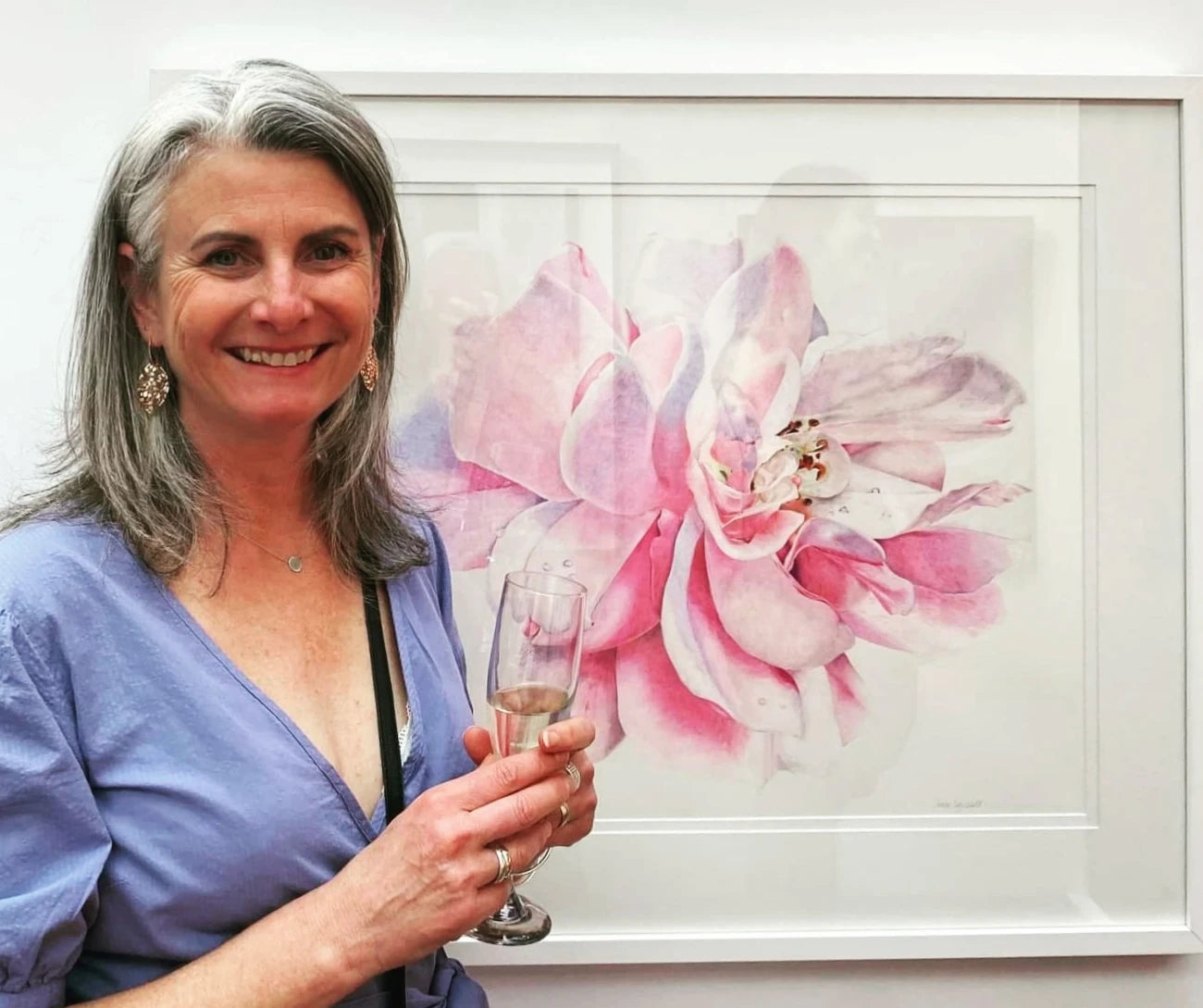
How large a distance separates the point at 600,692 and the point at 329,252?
0.56 m

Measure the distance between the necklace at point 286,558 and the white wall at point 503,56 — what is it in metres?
0.39

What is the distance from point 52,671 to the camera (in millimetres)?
727

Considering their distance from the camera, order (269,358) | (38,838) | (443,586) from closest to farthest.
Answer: (38,838) → (269,358) → (443,586)

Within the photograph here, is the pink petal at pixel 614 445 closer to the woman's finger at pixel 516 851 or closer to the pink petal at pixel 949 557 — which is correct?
the pink petal at pixel 949 557

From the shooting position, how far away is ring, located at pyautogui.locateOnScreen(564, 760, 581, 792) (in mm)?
855

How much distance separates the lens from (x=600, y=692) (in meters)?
1.09

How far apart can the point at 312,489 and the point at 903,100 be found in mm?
788

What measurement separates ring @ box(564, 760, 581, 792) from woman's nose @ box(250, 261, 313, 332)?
0.45 meters

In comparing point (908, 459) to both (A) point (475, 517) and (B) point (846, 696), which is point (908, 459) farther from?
(A) point (475, 517)

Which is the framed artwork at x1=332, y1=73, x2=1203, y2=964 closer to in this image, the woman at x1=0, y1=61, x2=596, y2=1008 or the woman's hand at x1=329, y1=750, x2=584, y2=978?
the woman at x1=0, y1=61, x2=596, y2=1008

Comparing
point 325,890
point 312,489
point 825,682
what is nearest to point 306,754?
point 325,890

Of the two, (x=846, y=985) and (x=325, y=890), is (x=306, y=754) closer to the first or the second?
(x=325, y=890)

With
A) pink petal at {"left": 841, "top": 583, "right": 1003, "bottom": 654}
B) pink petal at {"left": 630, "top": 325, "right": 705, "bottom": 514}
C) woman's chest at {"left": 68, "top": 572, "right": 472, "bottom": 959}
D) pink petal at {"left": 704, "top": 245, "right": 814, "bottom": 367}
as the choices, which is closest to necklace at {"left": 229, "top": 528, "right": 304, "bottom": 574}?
woman's chest at {"left": 68, "top": 572, "right": 472, "bottom": 959}
